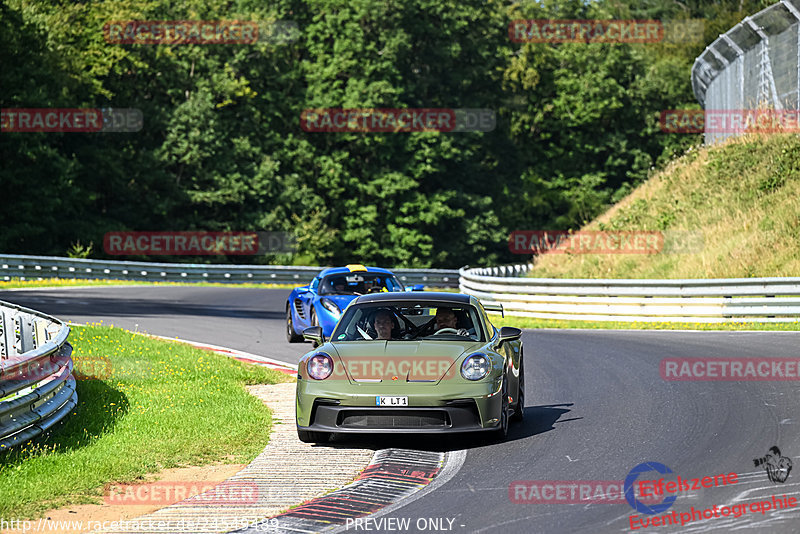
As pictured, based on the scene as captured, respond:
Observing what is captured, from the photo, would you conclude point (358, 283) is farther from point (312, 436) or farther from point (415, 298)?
point (312, 436)

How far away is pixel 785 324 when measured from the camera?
72.6ft

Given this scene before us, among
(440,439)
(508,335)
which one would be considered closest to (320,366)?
(440,439)

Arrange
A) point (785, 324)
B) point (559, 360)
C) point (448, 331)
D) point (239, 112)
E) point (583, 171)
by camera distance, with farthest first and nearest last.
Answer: point (583, 171), point (239, 112), point (785, 324), point (559, 360), point (448, 331)

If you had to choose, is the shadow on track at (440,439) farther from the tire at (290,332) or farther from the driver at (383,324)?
the tire at (290,332)

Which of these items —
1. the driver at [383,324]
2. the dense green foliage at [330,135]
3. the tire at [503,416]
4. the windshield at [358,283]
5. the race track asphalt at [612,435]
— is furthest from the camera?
the dense green foliage at [330,135]

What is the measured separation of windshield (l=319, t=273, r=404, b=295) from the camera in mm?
19344

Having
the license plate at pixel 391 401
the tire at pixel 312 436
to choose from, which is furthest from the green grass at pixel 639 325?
the license plate at pixel 391 401

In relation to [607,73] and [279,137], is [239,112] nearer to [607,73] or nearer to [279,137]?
[279,137]

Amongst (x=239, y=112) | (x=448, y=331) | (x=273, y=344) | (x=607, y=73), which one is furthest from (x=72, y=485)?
(x=607, y=73)

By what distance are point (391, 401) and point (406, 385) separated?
20cm

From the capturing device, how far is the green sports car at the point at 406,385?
32.3ft

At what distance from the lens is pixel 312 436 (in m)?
10.4

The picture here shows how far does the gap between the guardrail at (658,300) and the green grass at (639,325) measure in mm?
203

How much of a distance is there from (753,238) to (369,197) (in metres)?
36.8
